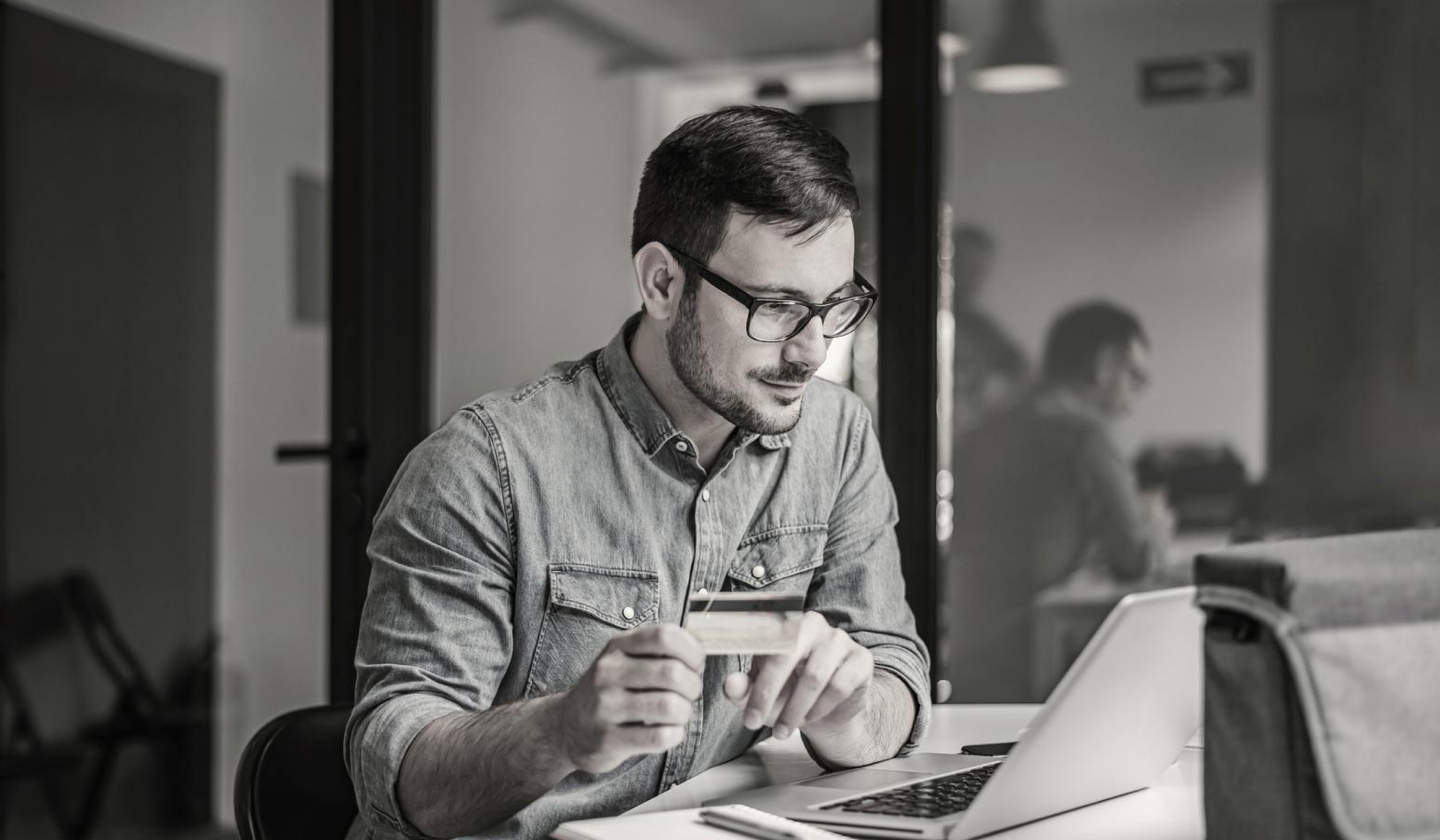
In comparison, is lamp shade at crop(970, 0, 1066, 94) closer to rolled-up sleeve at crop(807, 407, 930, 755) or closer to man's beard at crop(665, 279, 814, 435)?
rolled-up sleeve at crop(807, 407, 930, 755)

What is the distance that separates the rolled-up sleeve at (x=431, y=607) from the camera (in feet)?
4.32

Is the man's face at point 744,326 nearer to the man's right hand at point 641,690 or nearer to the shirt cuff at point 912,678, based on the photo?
the shirt cuff at point 912,678

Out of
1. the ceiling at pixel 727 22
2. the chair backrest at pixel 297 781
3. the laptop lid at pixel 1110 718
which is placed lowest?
the chair backrest at pixel 297 781

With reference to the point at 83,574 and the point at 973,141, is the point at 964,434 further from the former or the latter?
the point at 83,574

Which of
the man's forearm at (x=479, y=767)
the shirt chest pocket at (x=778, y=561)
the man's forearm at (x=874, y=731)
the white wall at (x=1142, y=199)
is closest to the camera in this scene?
the man's forearm at (x=479, y=767)

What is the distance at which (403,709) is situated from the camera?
51.4 inches

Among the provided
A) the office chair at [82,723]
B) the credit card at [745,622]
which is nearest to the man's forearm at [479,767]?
the credit card at [745,622]

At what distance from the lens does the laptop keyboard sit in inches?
44.1

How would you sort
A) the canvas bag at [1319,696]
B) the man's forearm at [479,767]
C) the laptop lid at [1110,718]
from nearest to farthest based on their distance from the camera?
1. the canvas bag at [1319,696]
2. the laptop lid at [1110,718]
3. the man's forearm at [479,767]

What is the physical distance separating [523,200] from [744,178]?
4.34 feet

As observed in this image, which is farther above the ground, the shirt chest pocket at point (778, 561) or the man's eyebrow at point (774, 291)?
the man's eyebrow at point (774, 291)

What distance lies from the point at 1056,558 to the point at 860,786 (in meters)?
1.24

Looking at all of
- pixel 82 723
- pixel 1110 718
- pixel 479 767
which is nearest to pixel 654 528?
pixel 479 767

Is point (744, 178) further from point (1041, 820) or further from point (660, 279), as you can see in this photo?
point (1041, 820)
